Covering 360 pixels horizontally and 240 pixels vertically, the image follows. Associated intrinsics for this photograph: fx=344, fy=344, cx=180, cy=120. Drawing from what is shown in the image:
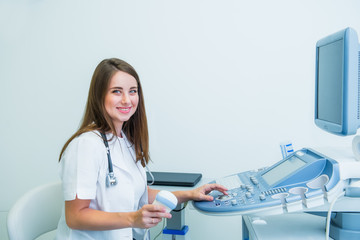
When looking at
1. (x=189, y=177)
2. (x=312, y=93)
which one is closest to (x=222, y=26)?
(x=312, y=93)

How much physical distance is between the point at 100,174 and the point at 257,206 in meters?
0.51

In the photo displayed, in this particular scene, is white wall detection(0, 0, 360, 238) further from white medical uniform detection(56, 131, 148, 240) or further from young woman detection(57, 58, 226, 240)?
white medical uniform detection(56, 131, 148, 240)

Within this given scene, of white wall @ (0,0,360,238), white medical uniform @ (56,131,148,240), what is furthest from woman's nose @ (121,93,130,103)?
white wall @ (0,0,360,238)

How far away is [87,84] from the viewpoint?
220 cm

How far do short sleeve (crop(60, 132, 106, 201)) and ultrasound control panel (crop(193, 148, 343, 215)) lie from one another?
339 millimetres

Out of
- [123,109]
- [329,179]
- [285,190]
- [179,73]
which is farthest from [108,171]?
[179,73]

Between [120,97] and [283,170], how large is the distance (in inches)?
24.0

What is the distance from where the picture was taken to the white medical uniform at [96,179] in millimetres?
1056

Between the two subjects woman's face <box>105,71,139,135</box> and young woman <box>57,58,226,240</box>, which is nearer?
young woman <box>57,58,226,240</box>

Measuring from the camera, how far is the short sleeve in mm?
1045

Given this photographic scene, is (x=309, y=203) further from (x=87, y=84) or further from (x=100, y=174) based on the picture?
(x=87, y=84)

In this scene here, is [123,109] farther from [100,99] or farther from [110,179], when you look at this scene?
[110,179]

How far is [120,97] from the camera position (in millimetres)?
1217

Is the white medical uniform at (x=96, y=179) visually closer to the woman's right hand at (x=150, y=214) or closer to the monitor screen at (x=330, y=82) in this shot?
the woman's right hand at (x=150, y=214)
